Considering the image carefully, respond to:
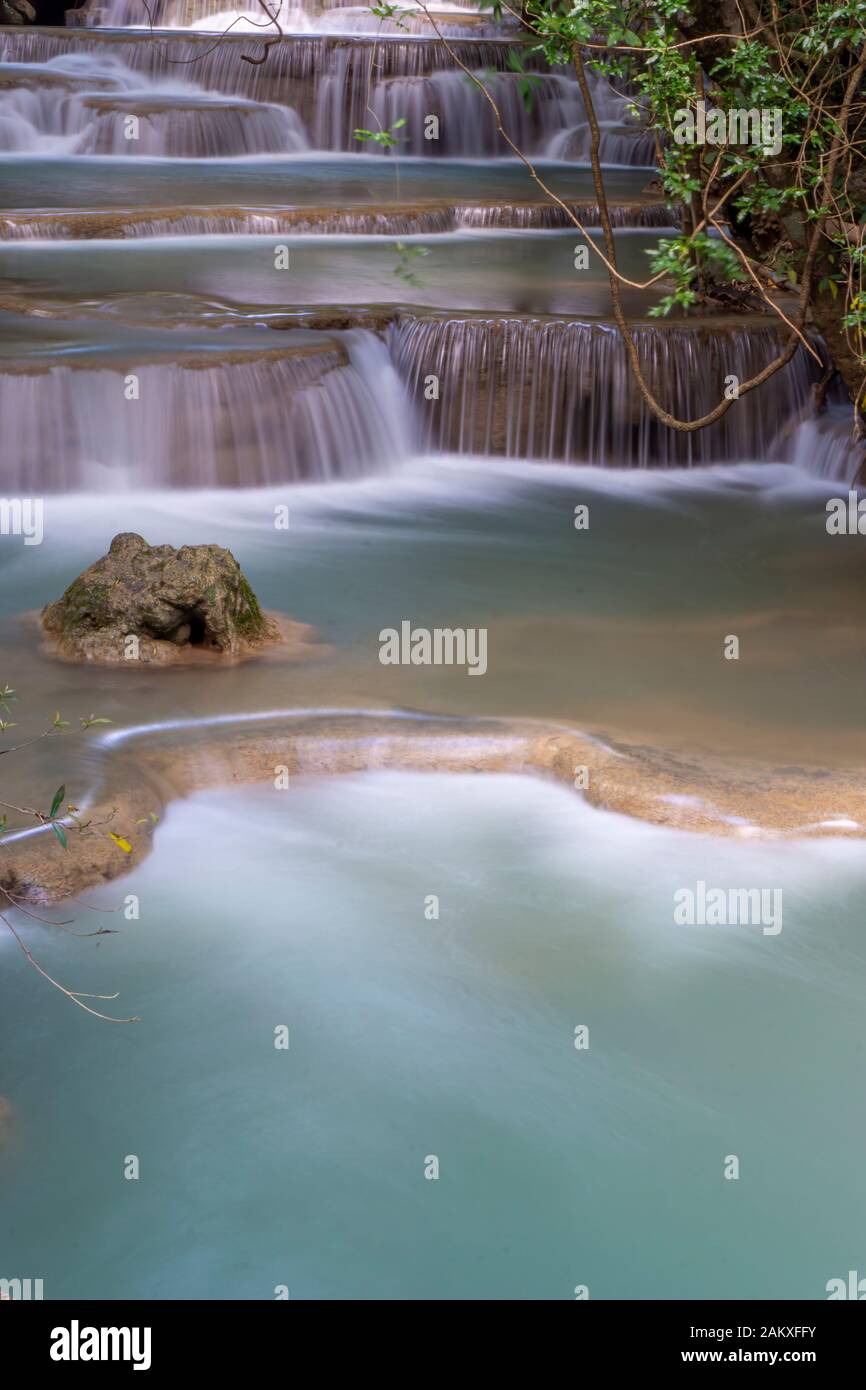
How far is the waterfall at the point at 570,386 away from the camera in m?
10.1

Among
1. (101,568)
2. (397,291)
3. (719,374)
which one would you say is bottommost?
(101,568)

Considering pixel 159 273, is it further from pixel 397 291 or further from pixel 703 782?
pixel 703 782

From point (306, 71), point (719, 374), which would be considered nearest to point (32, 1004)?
point (719, 374)

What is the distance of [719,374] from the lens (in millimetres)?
10273

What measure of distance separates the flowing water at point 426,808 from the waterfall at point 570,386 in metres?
0.03

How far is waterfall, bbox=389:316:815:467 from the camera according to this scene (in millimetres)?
10102

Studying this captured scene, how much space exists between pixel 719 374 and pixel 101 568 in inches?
205

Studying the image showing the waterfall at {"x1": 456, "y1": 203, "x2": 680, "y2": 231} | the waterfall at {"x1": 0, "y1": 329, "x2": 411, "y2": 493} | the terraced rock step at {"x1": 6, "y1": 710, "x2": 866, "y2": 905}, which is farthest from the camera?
the waterfall at {"x1": 456, "y1": 203, "x2": 680, "y2": 231}

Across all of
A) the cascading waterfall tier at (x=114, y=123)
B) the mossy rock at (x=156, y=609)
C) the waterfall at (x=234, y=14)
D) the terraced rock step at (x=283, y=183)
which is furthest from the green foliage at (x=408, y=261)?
the waterfall at (x=234, y=14)

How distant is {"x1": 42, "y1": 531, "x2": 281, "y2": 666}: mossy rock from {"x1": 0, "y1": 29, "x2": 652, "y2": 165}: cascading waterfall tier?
42.2 feet

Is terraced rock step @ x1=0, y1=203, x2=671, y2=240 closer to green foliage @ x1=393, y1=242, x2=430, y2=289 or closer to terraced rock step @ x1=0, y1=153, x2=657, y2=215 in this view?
terraced rock step @ x1=0, y1=153, x2=657, y2=215

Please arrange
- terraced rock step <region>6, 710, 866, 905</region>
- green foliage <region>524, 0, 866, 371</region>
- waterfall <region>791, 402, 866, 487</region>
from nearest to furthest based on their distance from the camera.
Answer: terraced rock step <region>6, 710, 866, 905</region> → green foliage <region>524, 0, 866, 371</region> → waterfall <region>791, 402, 866, 487</region>

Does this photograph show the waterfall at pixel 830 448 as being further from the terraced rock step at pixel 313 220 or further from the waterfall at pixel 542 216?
the waterfall at pixel 542 216

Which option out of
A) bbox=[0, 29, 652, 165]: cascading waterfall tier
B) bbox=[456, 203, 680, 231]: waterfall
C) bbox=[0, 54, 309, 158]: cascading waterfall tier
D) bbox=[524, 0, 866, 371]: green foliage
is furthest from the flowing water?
bbox=[0, 29, 652, 165]: cascading waterfall tier
